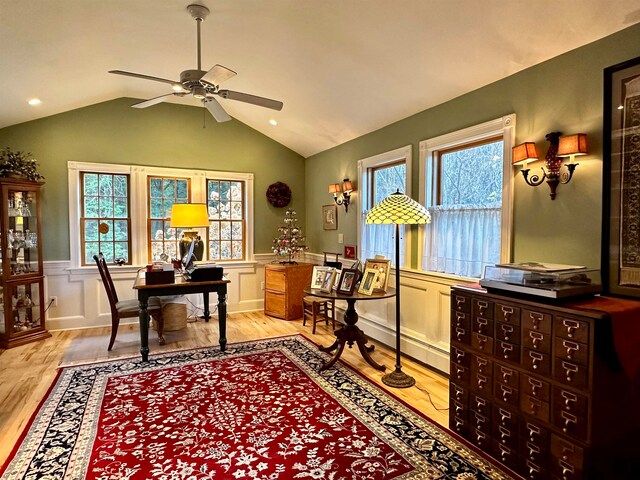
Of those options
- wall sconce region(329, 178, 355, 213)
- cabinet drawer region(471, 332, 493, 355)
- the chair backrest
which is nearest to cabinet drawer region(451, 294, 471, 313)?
cabinet drawer region(471, 332, 493, 355)

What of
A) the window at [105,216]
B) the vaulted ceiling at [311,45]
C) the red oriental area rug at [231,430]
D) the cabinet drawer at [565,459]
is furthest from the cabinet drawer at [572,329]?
the window at [105,216]

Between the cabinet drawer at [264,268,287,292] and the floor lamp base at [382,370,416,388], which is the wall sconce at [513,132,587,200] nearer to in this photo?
the floor lamp base at [382,370,416,388]

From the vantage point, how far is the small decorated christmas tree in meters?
5.51

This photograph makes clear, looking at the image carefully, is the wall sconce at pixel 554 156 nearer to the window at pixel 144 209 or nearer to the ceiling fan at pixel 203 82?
the ceiling fan at pixel 203 82

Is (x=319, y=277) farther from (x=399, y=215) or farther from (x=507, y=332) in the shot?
(x=507, y=332)

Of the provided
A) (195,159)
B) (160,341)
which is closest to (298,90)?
(195,159)

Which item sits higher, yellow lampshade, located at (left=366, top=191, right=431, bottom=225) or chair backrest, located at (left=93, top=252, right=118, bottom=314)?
yellow lampshade, located at (left=366, top=191, right=431, bottom=225)

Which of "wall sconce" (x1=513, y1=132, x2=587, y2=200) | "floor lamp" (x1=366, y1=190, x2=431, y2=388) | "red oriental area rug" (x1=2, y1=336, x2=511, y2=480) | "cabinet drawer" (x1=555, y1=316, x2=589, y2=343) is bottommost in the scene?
"red oriental area rug" (x1=2, y1=336, x2=511, y2=480)

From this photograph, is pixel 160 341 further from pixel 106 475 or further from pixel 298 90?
pixel 298 90

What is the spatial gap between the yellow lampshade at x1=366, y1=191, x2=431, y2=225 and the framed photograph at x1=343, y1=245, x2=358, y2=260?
1.68m

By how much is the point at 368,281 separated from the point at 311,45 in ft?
7.01

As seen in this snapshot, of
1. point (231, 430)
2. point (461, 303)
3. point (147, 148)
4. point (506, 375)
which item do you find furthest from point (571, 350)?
point (147, 148)

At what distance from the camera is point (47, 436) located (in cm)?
237

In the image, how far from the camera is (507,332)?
81.0 inches
